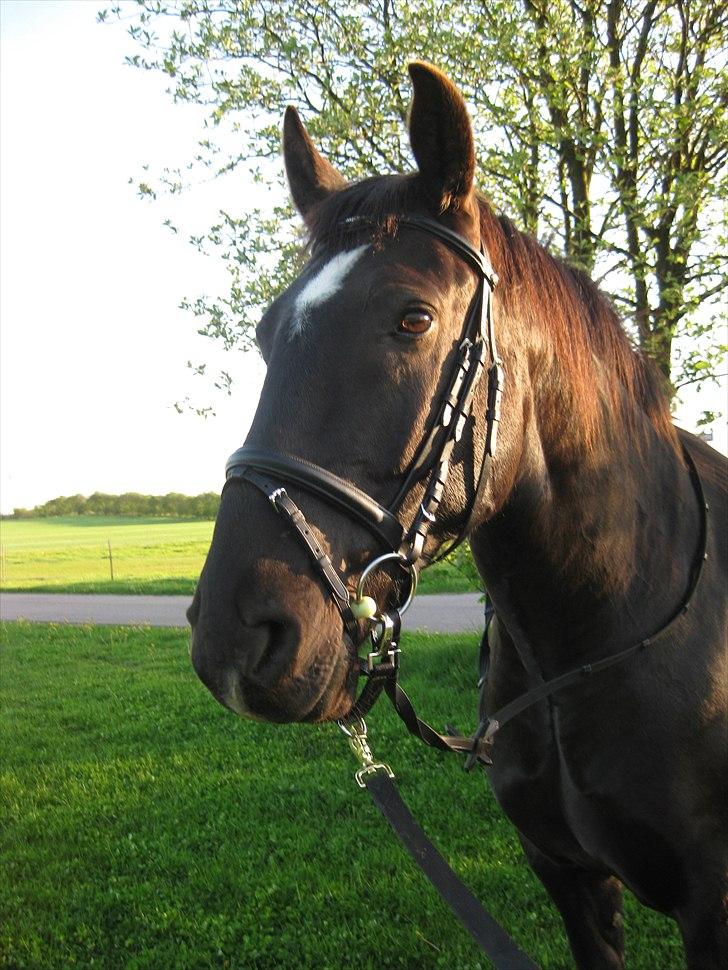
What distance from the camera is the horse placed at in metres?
1.59

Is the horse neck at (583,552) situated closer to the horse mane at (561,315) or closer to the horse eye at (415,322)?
the horse mane at (561,315)

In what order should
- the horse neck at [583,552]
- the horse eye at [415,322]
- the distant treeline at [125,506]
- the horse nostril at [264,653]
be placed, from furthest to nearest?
1. the distant treeline at [125,506]
2. the horse neck at [583,552]
3. the horse eye at [415,322]
4. the horse nostril at [264,653]

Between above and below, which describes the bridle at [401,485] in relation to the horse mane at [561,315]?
below

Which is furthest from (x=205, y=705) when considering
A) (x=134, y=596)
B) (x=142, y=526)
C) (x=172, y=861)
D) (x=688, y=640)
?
(x=142, y=526)

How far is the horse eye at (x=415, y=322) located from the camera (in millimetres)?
1759

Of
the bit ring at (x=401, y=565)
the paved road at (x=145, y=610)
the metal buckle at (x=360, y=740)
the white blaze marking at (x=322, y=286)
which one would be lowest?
the paved road at (x=145, y=610)

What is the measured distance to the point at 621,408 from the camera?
7.71 ft

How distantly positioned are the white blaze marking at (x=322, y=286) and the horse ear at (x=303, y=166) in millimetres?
731

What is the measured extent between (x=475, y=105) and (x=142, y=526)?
36146 mm

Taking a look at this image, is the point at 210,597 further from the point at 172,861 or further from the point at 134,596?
the point at 134,596

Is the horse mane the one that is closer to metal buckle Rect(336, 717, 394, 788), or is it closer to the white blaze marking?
the white blaze marking

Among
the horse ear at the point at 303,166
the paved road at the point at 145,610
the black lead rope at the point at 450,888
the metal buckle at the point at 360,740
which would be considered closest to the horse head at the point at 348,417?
the metal buckle at the point at 360,740

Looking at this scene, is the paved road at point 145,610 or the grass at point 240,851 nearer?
Result: the grass at point 240,851

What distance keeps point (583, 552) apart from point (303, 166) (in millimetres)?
1564
